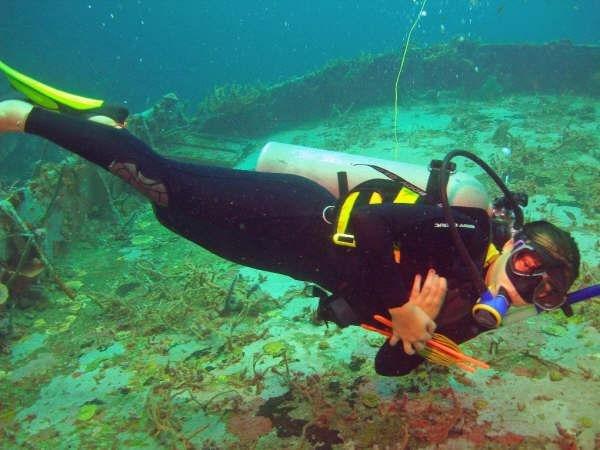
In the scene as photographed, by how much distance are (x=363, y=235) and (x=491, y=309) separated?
845mm

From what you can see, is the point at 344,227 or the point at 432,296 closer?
the point at 432,296

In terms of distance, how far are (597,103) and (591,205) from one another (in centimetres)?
1043

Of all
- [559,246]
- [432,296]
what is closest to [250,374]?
[432,296]

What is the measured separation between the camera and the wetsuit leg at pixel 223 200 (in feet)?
10.0

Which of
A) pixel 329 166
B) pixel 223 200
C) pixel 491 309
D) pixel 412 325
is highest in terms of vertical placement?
pixel 329 166

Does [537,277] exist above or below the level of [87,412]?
above

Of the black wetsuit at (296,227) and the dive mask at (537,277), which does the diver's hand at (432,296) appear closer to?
the black wetsuit at (296,227)

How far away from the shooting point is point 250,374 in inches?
161

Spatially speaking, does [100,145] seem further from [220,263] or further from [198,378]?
[220,263]

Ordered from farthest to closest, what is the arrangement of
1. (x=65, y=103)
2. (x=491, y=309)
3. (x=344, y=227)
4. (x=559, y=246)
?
(x=65, y=103) < (x=344, y=227) < (x=559, y=246) < (x=491, y=309)

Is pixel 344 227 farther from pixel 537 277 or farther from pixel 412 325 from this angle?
pixel 537 277

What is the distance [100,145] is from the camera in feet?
9.93

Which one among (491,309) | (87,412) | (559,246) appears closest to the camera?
(491,309)

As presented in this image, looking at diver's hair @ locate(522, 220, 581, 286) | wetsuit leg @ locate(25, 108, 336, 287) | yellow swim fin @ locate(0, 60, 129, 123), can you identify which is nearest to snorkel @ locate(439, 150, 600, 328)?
diver's hair @ locate(522, 220, 581, 286)
